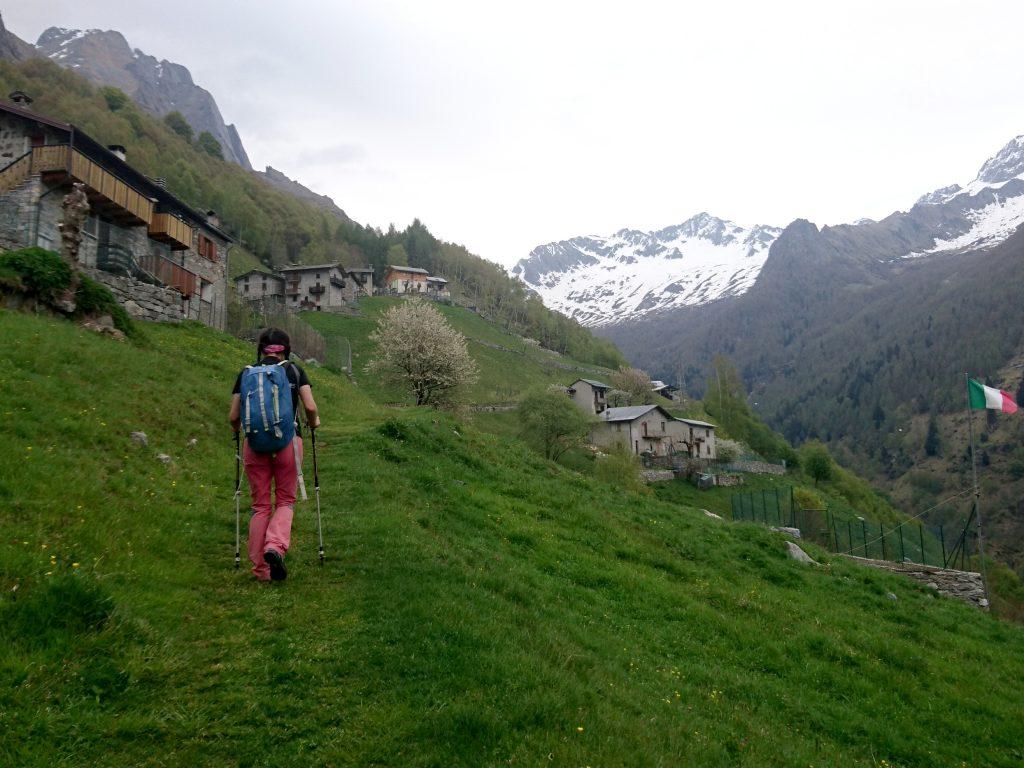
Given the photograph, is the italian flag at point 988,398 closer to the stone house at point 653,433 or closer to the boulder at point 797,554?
the boulder at point 797,554

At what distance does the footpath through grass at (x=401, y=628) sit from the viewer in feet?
18.1

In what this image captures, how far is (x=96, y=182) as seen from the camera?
98.1 ft

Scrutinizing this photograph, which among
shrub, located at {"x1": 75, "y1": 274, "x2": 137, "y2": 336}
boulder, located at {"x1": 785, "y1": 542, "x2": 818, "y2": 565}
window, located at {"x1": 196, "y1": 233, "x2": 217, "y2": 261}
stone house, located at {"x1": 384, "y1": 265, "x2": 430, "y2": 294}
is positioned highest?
stone house, located at {"x1": 384, "y1": 265, "x2": 430, "y2": 294}

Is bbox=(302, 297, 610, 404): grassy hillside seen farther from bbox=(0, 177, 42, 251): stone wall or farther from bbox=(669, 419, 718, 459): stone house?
bbox=(0, 177, 42, 251): stone wall

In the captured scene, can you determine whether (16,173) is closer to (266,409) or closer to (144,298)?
(144,298)

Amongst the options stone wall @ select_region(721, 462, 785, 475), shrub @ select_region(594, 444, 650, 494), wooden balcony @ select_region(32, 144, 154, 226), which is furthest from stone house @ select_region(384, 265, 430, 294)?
wooden balcony @ select_region(32, 144, 154, 226)

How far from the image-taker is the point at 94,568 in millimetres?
7363

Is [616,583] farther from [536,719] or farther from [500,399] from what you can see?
[500,399]

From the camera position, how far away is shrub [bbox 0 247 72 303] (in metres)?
20.2

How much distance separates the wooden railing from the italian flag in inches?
1818

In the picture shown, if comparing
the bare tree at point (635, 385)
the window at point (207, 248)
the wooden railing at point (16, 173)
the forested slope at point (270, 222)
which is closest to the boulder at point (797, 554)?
the wooden railing at point (16, 173)

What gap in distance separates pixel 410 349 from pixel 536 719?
137 feet

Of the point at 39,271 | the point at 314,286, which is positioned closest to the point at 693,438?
the point at 314,286

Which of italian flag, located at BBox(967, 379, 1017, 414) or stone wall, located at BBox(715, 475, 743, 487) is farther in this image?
stone wall, located at BBox(715, 475, 743, 487)
